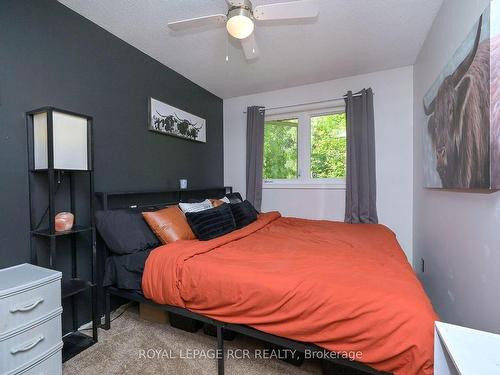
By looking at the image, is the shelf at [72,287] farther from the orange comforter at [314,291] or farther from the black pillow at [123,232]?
the orange comforter at [314,291]

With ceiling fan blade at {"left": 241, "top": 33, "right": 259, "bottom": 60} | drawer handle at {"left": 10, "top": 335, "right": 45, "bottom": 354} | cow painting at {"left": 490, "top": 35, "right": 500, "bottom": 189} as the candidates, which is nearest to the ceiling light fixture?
ceiling fan blade at {"left": 241, "top": 33, "right": 259, "bottom": 60}

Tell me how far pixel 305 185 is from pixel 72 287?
2.75 meters

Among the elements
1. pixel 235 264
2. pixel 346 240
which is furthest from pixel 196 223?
pixel 346 240

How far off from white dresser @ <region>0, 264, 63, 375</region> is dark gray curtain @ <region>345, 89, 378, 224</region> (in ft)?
9.51

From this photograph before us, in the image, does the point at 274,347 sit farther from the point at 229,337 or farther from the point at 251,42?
the point at 251,42

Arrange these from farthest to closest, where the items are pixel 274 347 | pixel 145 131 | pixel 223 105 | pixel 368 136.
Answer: pixel 223 105, pixel 368 136, pixel 145 131, pixel 274 347

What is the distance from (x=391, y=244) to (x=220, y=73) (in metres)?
2.58

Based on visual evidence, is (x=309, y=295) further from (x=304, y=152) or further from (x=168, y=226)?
(x=304, y=152)

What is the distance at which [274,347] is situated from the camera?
160 centimetres

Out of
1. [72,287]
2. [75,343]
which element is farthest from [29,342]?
[75,343]

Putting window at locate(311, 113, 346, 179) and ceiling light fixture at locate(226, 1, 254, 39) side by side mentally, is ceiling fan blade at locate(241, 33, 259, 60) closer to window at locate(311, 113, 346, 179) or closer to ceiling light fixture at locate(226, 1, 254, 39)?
ceiling light fixture at locate(226, 1, 254, 39)

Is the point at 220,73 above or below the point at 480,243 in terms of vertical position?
above

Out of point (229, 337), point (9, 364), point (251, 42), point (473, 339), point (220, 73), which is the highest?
point (220, 73)

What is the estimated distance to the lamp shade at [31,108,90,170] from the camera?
59.6 inches
